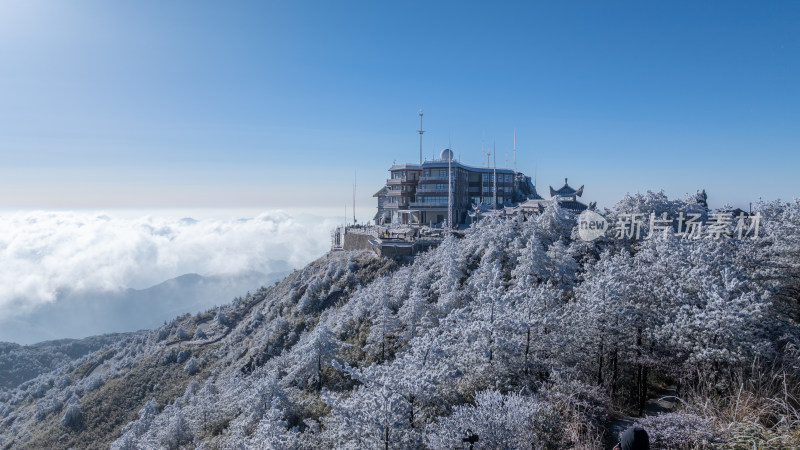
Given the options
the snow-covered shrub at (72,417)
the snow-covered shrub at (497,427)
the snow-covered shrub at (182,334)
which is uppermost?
the snow-covered shrub at (497,427)

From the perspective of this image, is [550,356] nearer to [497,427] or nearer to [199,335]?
[497,427]

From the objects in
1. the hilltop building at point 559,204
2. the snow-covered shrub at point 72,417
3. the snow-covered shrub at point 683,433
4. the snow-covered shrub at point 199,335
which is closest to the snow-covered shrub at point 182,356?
the snow-covered shrub at point 199,335

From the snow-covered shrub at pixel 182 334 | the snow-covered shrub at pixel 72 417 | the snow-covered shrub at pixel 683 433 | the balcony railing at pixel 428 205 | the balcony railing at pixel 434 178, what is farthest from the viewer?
the balcony railing at pixel 434 178

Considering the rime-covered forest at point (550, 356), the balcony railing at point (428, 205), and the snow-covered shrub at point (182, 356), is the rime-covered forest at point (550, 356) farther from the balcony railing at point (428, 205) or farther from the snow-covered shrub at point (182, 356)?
the balcony railing at point (428, 205)

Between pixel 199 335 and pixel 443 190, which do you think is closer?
pixel 199 335

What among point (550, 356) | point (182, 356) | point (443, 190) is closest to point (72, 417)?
point (182, 356)
